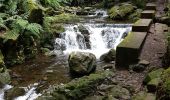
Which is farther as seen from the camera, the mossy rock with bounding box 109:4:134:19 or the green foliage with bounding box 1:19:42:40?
the mossy rock with bounding box 109:4:134:19

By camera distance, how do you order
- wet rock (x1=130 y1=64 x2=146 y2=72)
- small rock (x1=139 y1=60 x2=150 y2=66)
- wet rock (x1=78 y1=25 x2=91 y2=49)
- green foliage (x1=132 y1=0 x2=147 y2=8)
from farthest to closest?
green foliage (x1=132 y1=0 x2=147 y2=8) → wet rock (x1=78 y1=25 x2=91 y2=49) → small rock (x1=139 y1=60 x2=150 y2=66) → wet rock (x1=130 y1=64 x2=146 y2=72)

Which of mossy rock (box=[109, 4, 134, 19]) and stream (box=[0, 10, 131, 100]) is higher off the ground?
mossy rock (box=[109, 4, 134, 19])

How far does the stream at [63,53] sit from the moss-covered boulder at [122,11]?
651 millimetres

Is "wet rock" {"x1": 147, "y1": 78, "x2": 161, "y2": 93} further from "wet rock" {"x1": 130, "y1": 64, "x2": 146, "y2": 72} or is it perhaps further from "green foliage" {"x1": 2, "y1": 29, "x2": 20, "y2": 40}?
"green foliage" {"x1": 2, "y1": 29, "x2": 20, "y2": 40}

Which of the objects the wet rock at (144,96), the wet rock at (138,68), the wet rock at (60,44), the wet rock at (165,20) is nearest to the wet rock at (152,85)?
the wet rock at (144,96)

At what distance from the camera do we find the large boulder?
7.78 metres

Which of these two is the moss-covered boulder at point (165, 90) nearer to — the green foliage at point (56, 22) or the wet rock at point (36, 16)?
the wet rock at point (36, 16)

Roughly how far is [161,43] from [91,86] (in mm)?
3746

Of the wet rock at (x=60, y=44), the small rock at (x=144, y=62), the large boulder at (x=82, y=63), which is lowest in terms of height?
the wet rock at (x=60, y=44)

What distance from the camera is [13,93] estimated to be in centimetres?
707

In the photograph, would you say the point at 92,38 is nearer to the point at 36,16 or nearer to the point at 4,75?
the point at 36,16

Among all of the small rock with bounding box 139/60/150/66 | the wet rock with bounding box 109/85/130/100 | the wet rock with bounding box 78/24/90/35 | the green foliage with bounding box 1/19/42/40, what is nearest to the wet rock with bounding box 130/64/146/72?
the small rock with bounding box 139/60/150/66

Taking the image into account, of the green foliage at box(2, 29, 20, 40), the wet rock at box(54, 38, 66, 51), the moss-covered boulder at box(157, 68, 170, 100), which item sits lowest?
the wet rock at box(54, 38, 66, 51)

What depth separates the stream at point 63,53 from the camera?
769 centimetres
